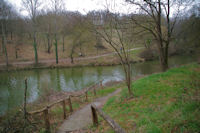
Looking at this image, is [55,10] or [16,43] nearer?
[55,10]

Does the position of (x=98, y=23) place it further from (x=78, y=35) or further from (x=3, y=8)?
(x=3, y=8)

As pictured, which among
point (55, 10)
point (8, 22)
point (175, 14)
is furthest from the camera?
point (8, 22)

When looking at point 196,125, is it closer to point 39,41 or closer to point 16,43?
point 16,43

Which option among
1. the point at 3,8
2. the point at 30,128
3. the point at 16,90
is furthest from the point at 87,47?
the point at 30,128

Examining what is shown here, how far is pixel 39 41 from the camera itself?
41844mm

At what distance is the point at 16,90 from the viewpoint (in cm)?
1355

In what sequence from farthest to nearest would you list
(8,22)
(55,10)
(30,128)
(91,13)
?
(8,22) → (55,10) → (91,13) → (30,128)

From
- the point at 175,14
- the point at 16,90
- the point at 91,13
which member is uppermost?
the point at 175,14

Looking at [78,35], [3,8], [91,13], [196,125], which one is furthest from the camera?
[78,35]

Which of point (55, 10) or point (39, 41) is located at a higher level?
point (55, 10)

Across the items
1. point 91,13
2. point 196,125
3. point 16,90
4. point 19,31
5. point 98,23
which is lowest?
point 16,90

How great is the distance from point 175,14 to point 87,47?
29467 mm

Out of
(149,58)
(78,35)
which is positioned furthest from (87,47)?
(149,58)

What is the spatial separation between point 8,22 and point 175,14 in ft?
125
